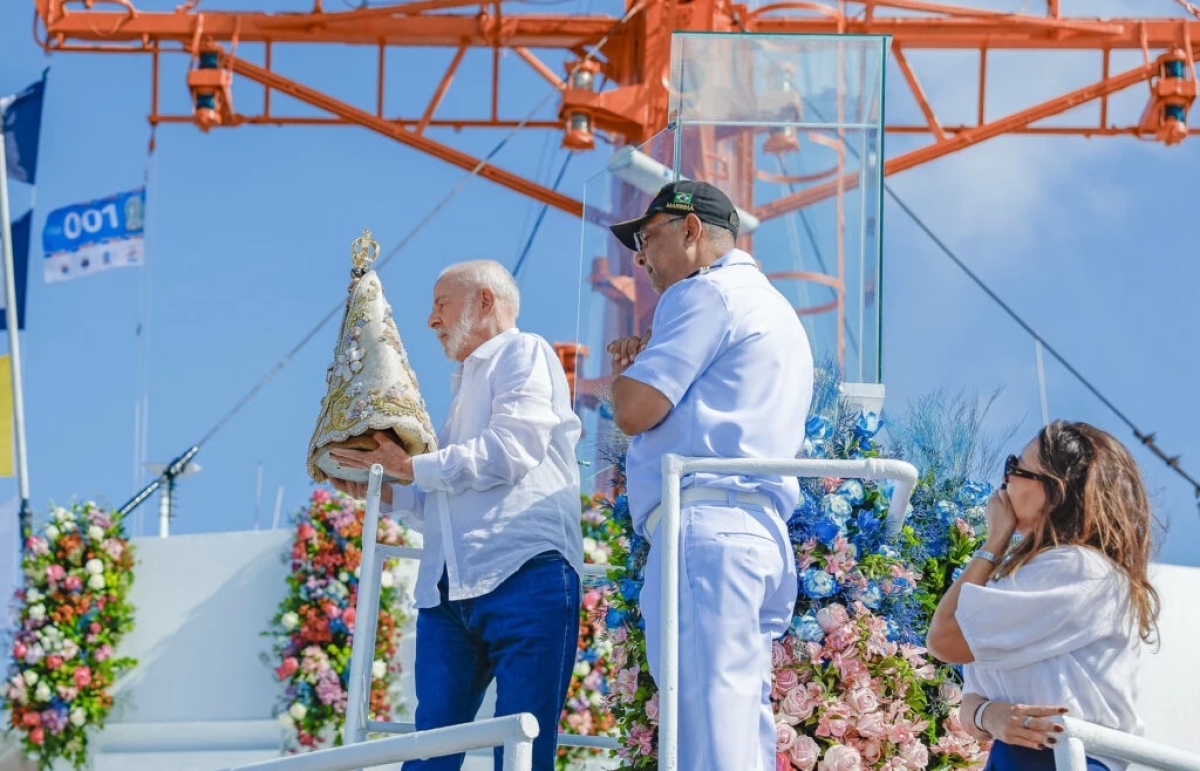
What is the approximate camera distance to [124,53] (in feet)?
48.5

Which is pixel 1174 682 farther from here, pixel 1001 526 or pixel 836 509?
pixel 1001 526

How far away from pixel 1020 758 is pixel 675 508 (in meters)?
0.77

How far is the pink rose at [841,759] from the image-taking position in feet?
13.9

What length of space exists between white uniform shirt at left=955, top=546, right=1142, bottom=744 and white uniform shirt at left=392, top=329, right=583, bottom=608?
4.34 feet

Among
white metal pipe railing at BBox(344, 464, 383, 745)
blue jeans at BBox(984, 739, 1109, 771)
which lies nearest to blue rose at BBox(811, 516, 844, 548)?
blue jeans at BBox(984, 739, 1109, 771)

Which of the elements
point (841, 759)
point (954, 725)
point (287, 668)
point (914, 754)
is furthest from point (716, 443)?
point (287, 668)

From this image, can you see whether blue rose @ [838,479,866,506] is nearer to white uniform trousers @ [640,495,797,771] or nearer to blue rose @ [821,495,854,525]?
blue rose @ [821,495,854,525]

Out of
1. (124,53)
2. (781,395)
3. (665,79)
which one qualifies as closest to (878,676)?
(781,395)

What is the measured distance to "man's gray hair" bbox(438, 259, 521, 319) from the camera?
4.93 metres

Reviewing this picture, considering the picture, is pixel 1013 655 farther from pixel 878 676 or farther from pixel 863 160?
pixel 863 160

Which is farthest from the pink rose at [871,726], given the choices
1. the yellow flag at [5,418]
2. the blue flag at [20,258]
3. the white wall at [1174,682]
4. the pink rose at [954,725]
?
the blue flag at [20,258]

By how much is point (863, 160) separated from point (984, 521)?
1265mm

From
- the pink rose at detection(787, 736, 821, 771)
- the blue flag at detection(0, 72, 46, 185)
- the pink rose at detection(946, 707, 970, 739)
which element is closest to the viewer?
the pink rose at detection(787, 736, 821, 771)

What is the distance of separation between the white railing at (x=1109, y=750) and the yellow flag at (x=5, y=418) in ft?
32.9
